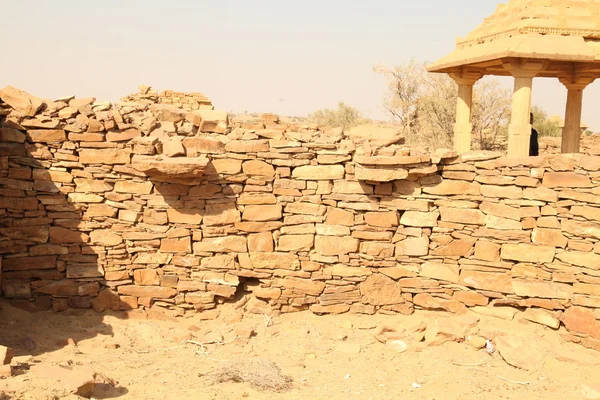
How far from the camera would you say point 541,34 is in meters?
9.12

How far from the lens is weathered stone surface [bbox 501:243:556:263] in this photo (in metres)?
6.50

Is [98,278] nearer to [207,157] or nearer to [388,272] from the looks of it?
[207,157]

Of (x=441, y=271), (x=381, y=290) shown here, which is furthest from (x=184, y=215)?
(x=441, y=271)

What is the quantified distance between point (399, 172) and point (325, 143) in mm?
977

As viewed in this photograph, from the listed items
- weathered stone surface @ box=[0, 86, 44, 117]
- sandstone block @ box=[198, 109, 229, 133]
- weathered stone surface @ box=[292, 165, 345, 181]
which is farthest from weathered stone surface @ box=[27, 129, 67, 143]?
weathered stone surface @ box=[292, 165, 345, 181]

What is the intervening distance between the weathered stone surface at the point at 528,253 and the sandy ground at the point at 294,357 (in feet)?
2.45

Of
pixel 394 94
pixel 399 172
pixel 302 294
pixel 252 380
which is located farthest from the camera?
pixel 394 94

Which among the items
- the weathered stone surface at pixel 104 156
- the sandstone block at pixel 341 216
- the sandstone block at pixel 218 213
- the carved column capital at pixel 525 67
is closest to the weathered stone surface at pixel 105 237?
the weathered stone surface at pixel 104 156

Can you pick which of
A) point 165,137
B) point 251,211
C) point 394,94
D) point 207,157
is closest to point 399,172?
point 251,211

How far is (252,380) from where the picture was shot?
17.4 feet

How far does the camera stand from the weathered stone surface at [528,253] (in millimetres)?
6504

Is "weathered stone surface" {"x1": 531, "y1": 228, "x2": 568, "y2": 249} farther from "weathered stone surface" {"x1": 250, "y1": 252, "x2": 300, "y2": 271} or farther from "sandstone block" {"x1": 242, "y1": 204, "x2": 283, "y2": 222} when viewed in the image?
"sandstone block" {"x1": 242, "y1": 204, "x2": 283, "y2": 222}

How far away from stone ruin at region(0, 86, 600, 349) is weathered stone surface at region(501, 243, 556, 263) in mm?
22

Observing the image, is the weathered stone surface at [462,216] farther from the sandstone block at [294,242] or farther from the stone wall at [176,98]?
the stone wall at [176,98]
